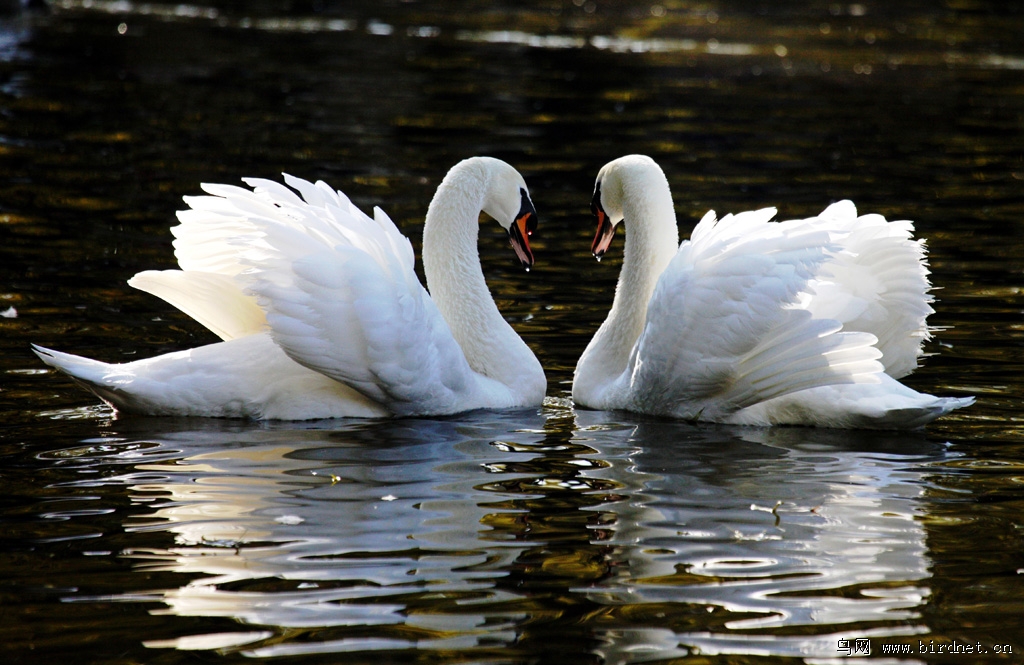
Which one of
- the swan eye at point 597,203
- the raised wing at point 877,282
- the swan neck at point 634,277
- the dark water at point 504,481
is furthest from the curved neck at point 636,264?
the raised wing at point 877,282

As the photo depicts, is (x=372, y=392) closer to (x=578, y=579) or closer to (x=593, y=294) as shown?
(x=578, y=579)

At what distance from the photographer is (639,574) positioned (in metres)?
5.65

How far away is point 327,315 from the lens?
748 cm

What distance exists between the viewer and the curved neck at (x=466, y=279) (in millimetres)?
8867

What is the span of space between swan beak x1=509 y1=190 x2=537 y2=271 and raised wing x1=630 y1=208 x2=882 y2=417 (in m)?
1.46

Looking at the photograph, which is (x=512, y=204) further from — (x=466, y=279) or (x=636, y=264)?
(x=636, y=264)

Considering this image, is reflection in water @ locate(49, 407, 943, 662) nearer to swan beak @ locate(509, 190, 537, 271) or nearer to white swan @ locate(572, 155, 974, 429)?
white swan @ locate(572, 155, 974, 429)

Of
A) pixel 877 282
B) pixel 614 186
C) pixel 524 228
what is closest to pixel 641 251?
pixel 614 186

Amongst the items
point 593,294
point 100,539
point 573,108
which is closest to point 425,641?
point 100,539

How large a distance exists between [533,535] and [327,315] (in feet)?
6.50

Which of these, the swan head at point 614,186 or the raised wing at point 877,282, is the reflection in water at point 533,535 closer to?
the raised wing at point 877,282

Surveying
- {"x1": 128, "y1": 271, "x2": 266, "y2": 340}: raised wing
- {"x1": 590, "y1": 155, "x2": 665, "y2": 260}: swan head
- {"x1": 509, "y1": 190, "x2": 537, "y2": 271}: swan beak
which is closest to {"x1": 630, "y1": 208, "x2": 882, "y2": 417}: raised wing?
{"x1": 590, "y1": 155, "x2": 665, "y2": 260}: swan head

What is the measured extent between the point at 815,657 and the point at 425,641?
4.41 ft

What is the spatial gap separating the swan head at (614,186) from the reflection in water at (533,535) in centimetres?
154
